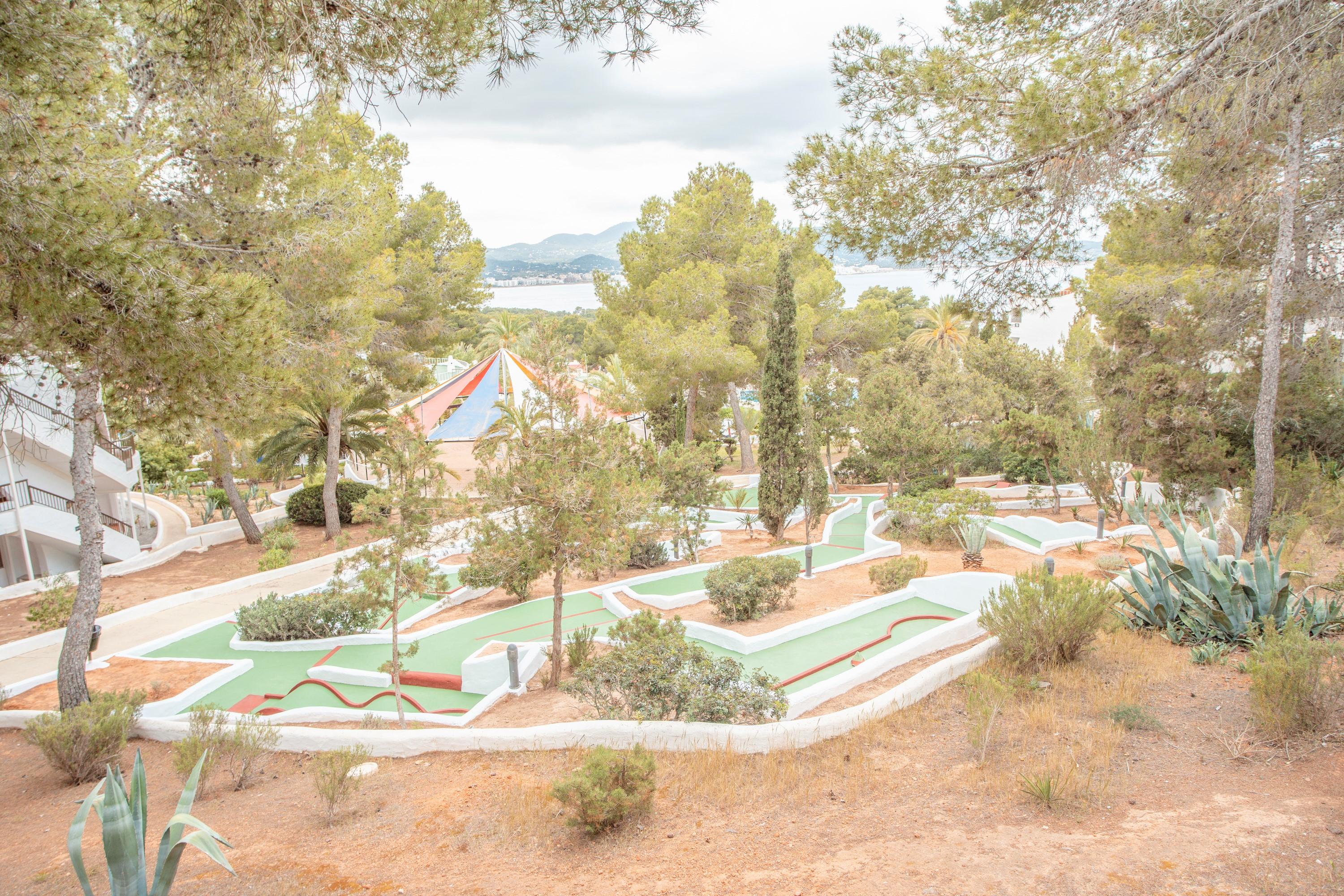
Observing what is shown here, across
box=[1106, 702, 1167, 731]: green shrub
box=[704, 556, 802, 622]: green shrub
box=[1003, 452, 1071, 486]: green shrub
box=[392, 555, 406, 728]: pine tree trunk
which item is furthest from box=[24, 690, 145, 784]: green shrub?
box=[1003, 452, 1071, 486]: green shrub

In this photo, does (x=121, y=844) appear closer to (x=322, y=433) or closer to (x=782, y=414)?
(x=782, y=414)

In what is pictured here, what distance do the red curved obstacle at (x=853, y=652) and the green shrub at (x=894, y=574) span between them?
1.34 m

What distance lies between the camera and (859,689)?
26.3 feet

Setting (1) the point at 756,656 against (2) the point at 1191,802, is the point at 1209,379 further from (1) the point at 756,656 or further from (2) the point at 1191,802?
(2) the point at 1191,802

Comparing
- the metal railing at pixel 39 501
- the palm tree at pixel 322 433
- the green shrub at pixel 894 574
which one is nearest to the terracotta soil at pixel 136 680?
the metal railing at pixel 39 501

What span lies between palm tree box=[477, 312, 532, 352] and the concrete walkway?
43.6 metres

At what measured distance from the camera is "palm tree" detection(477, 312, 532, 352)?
6059cm

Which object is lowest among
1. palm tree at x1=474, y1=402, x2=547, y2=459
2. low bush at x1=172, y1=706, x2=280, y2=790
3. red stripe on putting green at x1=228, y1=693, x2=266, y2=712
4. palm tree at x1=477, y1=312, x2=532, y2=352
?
red stripe on putting green at x1=228, y1=693, x2=266, y2=712

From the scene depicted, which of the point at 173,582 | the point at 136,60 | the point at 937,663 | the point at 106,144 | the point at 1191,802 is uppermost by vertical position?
the point at 136,60

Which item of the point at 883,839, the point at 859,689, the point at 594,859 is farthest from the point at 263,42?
the point at 859,689

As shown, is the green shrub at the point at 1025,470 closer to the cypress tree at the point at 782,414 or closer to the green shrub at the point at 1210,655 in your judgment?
the cypress tree at the point at 782,414

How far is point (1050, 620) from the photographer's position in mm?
7270

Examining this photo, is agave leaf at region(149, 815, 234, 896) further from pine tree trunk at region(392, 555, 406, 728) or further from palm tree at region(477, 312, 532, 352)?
palm tree at region(477, 312, 532, 352)

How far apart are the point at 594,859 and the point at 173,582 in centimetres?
1539
